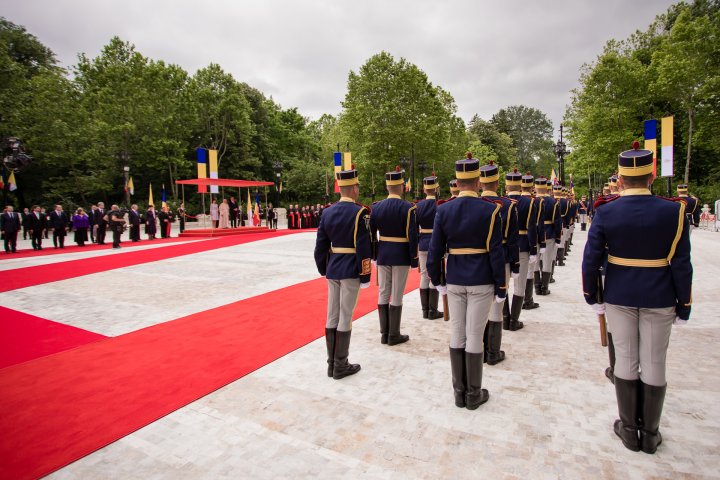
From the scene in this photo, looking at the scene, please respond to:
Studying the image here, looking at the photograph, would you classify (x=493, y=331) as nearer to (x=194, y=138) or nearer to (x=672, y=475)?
(x=672, y=475)

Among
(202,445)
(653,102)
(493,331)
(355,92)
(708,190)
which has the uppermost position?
(355,92)

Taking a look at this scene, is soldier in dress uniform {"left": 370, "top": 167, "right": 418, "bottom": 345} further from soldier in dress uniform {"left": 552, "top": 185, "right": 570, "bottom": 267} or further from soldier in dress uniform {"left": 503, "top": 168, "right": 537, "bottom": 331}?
soldier in dress uniform {"left": 552, "top": 185, "right": 570, "bottom": 267}

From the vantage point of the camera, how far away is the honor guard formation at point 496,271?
9.21ft

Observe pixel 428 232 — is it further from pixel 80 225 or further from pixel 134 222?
pixel 134 222

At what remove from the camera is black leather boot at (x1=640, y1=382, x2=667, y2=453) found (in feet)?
9.15

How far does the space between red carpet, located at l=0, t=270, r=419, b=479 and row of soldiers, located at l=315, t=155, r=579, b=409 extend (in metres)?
1.09

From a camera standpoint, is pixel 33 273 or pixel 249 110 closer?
pixel 33 273

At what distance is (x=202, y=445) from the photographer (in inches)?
121

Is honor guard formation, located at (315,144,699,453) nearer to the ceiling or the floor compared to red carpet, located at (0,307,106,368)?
nearer to the ceiling

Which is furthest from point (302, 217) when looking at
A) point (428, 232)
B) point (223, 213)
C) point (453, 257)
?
point (453, 257)

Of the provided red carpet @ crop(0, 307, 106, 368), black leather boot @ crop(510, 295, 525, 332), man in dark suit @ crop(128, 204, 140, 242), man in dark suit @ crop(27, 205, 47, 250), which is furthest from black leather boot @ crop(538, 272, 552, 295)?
man in dark suit @ crop(128, 204, 140, 242)

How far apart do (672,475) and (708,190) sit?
33.5 metres

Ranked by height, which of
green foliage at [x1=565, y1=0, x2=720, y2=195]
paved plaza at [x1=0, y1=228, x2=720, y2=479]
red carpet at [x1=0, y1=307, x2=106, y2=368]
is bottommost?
paved plaza at [x1=0, y1=228, x2=720, y2=479]

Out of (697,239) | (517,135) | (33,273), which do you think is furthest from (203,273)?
(517,135)
